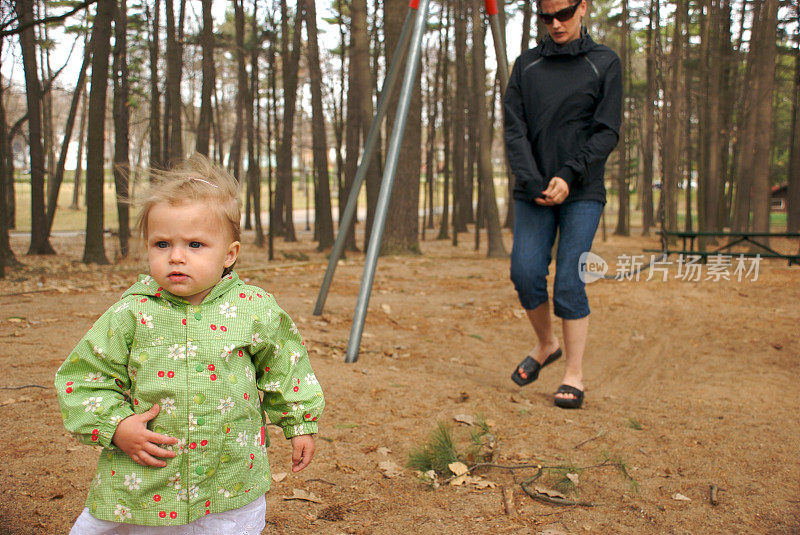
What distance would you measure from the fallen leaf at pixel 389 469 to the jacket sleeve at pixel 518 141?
1649 mm

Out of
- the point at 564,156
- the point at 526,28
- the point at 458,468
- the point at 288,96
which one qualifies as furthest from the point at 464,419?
the point at 526,28

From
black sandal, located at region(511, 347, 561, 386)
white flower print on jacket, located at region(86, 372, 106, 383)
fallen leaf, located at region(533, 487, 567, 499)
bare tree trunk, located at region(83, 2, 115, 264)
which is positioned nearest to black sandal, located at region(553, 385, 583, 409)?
black sandal, located at region(511, 347, 561, 386)

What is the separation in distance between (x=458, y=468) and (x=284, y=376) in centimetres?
125

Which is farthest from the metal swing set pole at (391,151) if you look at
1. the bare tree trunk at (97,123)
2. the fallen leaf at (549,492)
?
the bare tree trunk at (97,123)

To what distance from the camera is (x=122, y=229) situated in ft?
43.3

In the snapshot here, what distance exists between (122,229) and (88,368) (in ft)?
41.5

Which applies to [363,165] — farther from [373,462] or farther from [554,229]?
[373,462]

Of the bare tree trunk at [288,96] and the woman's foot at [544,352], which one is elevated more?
the bare tree trunk at [288,96]

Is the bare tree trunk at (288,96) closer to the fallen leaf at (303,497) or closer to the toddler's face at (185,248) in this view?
the fallen leaf at (303,497)

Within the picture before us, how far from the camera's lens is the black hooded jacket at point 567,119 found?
11.7ft

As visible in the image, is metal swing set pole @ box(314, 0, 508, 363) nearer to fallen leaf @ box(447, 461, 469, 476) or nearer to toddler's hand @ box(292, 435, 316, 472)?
fallen leaf @ box(447, 461, 469, 476)

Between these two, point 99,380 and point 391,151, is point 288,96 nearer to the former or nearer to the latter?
point 391,151

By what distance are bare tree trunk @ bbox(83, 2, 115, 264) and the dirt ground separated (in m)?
3.02

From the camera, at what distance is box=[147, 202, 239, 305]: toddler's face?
159cm
